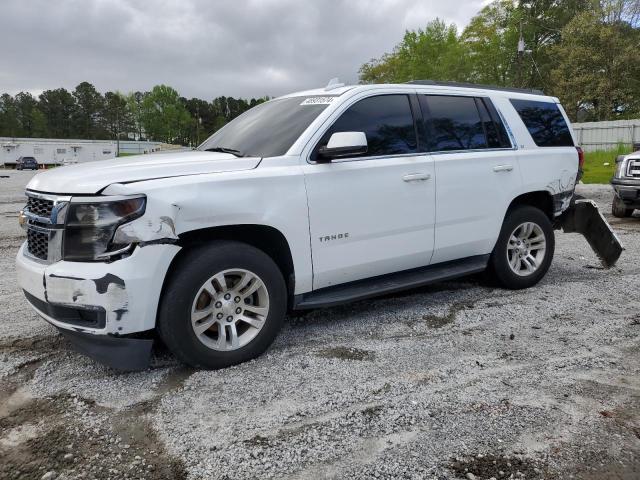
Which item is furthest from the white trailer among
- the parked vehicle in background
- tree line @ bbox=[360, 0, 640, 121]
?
the parked vehicle in background

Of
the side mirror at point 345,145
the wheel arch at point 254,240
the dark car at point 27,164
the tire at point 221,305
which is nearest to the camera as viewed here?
the tire at point 221,305

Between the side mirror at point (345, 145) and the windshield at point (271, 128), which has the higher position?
the windshield at point (271, 128)

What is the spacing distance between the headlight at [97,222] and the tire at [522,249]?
11.3ft

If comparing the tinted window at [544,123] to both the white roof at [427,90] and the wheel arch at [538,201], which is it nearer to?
the white roof at [427,90]

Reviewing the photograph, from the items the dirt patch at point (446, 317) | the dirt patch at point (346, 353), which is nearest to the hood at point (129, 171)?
the dirt patch at point (346, 353)

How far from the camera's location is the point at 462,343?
3.80m

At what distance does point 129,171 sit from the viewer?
316 cm

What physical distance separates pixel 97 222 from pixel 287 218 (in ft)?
3.94

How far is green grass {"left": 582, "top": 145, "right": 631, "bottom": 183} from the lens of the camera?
18.6m

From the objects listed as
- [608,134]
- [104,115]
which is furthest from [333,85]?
[104,115]

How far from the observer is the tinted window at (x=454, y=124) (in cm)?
443

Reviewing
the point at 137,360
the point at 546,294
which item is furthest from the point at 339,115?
the point at 546,294

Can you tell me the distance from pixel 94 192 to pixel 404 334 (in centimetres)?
245

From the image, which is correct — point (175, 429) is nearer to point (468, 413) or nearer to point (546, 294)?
point (468, 413)
